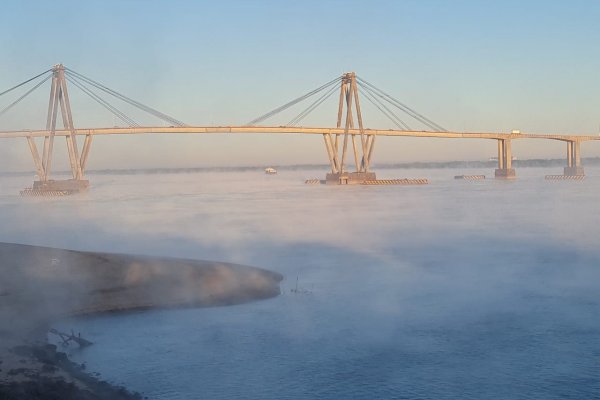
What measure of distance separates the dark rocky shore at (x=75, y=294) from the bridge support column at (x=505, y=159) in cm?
5931

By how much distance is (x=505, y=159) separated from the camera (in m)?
69.9

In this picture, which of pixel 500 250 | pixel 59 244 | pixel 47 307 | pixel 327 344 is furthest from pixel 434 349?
pixel 59 244

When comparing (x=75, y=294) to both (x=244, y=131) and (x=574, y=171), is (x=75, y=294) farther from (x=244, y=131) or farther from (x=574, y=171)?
(x=574, y=171)

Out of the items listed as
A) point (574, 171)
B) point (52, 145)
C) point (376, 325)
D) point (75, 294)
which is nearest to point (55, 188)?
point (52, 145)

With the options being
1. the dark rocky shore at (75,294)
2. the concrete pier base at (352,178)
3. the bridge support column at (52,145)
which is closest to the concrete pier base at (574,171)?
the concrete pier base at (352,178)

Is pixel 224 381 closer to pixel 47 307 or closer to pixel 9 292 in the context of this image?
pixel 47 307

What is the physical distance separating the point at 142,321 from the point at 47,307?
1.27 metres

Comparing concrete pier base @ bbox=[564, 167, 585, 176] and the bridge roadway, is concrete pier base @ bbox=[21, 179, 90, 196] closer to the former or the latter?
the bridge roadway

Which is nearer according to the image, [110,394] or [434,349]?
[110,394]

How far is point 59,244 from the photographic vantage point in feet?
59.7

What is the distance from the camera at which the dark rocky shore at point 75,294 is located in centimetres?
658

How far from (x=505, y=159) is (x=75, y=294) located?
210 feet

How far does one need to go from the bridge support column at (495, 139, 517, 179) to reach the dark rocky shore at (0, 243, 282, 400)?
5931 centimetres

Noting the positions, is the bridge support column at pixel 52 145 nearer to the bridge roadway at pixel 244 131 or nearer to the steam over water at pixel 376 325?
the bridge roadway at pixel 244 131
